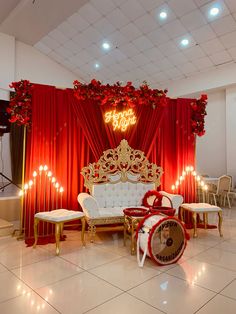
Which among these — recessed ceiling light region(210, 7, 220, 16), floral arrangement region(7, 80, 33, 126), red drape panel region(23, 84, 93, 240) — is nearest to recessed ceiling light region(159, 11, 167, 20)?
recessed ceiling light region(210, 7, 220, 16)

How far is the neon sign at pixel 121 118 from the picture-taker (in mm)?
4461

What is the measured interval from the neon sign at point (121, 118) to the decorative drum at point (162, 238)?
1943 millimetres

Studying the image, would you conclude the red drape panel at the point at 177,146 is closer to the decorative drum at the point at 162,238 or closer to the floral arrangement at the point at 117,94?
the floral arrangement at the point at 117,94

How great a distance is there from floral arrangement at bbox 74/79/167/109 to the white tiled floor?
235 centimetres

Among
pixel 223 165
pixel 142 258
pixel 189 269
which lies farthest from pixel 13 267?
pixel 223 165

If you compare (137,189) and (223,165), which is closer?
(137,189)

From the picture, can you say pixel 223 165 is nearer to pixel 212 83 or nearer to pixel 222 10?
pixel 212 83

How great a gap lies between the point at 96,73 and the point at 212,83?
357 cm

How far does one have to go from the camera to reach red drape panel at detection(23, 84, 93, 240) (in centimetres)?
391

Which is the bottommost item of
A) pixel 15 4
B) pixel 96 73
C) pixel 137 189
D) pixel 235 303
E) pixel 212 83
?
pixel 235 303

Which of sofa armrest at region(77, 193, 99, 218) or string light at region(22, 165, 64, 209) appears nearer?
sofa armrest at region(77, 193, 99, 218)

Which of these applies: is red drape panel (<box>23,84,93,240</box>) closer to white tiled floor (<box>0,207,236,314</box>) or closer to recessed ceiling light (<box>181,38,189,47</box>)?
white tiled floor (<box>0,207,236,314</box>)

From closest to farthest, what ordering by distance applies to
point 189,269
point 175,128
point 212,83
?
1. point 189,269
2. point 175,128
3. point 212,83

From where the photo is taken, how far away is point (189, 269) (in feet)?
9.32
